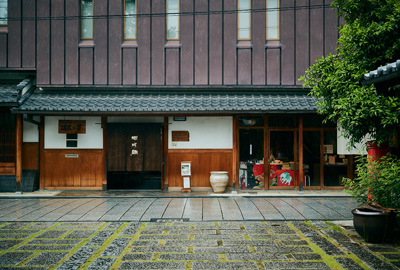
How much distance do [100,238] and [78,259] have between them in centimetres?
125

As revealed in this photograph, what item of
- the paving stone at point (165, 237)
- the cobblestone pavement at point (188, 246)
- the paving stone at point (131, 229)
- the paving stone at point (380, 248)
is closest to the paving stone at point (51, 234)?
the cobblestone pavement at point (188, 246)

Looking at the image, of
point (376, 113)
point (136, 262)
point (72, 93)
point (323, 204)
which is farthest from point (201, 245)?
point (72, 93)

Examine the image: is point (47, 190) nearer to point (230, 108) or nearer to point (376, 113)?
point (230, 108)

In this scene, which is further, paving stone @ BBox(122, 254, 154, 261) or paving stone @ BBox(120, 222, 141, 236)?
paving stone @ BBox(120, 222, 141, 236)

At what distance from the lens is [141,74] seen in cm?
1364

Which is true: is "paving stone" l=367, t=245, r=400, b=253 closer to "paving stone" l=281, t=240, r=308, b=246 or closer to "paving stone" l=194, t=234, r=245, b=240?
"paving stone" l=281, t=240, r=308, b=246

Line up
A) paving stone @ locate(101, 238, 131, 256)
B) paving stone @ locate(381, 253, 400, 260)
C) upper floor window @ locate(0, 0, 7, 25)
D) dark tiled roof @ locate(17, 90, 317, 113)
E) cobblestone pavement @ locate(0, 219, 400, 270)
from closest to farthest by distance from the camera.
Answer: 1. cobblestone pavement @ locate(0, 219, 400, 270)
2. paving stone @ locate(381, 253, 400, 260)
3. paving stone @ locate(101, 238, 131, 256)
4. dark tiled roof @ locate(17, 90, 317, 113)
5. upper floor window @ locate(0, 0, 7, 25)

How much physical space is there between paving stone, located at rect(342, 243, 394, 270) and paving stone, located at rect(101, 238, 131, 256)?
169 inches

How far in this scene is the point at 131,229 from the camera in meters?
7.70

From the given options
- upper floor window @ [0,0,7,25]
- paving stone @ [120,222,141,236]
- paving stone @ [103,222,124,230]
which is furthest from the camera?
upper floor window @ [0,0,7,25]

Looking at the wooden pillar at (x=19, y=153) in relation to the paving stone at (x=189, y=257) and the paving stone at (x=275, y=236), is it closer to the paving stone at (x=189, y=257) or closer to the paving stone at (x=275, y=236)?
the paving stone at (x=189, y=257)

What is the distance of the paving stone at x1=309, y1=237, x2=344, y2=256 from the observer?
6.05 metres

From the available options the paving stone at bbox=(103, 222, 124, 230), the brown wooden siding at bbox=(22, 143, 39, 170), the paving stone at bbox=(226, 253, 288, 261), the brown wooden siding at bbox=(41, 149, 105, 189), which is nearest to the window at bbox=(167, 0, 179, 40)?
the brown wooden siding at bbox=(41, 149, 105, 189)

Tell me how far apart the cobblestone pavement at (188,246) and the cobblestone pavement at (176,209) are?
25.6 inches
